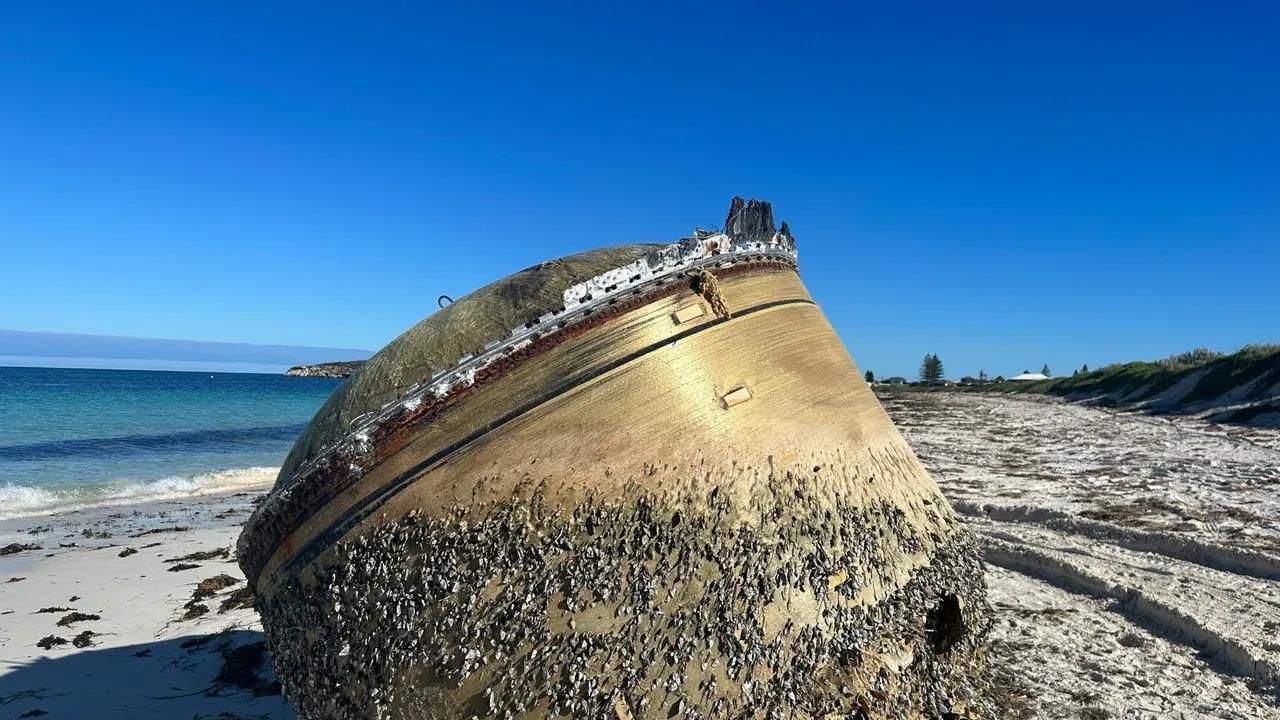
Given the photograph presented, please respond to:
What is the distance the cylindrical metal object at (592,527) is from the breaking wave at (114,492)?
14719 mm

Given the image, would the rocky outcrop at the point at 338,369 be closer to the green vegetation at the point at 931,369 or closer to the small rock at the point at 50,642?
the small rock at the point at 50,642

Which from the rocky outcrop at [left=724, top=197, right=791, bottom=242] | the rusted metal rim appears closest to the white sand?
the rocky outcrop at [left=724, top=197, right=791, bottom=242]

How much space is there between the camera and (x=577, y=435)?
8.12ft

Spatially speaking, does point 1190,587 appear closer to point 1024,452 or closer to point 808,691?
point 808,691

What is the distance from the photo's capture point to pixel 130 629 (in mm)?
6441

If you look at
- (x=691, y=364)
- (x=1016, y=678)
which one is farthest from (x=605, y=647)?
(x=1016, y=678)

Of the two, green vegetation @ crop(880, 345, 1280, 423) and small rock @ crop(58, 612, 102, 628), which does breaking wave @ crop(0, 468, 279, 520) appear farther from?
green vegetation @ crop(880, 345, 1280, 423)

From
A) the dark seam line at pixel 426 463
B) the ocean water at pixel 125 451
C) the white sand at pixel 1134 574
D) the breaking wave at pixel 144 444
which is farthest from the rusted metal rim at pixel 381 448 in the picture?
the breaking wave at pixel 144 444

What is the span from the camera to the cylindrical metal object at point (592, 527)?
2334mm

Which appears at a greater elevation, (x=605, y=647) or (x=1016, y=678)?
(x=605, y=647)

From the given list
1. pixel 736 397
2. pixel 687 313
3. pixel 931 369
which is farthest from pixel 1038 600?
pixel 931 369

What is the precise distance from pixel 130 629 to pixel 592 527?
6.12 m

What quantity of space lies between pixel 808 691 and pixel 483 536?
3.88 ft

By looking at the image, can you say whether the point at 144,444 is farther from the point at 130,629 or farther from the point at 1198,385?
the point at 1198,385
